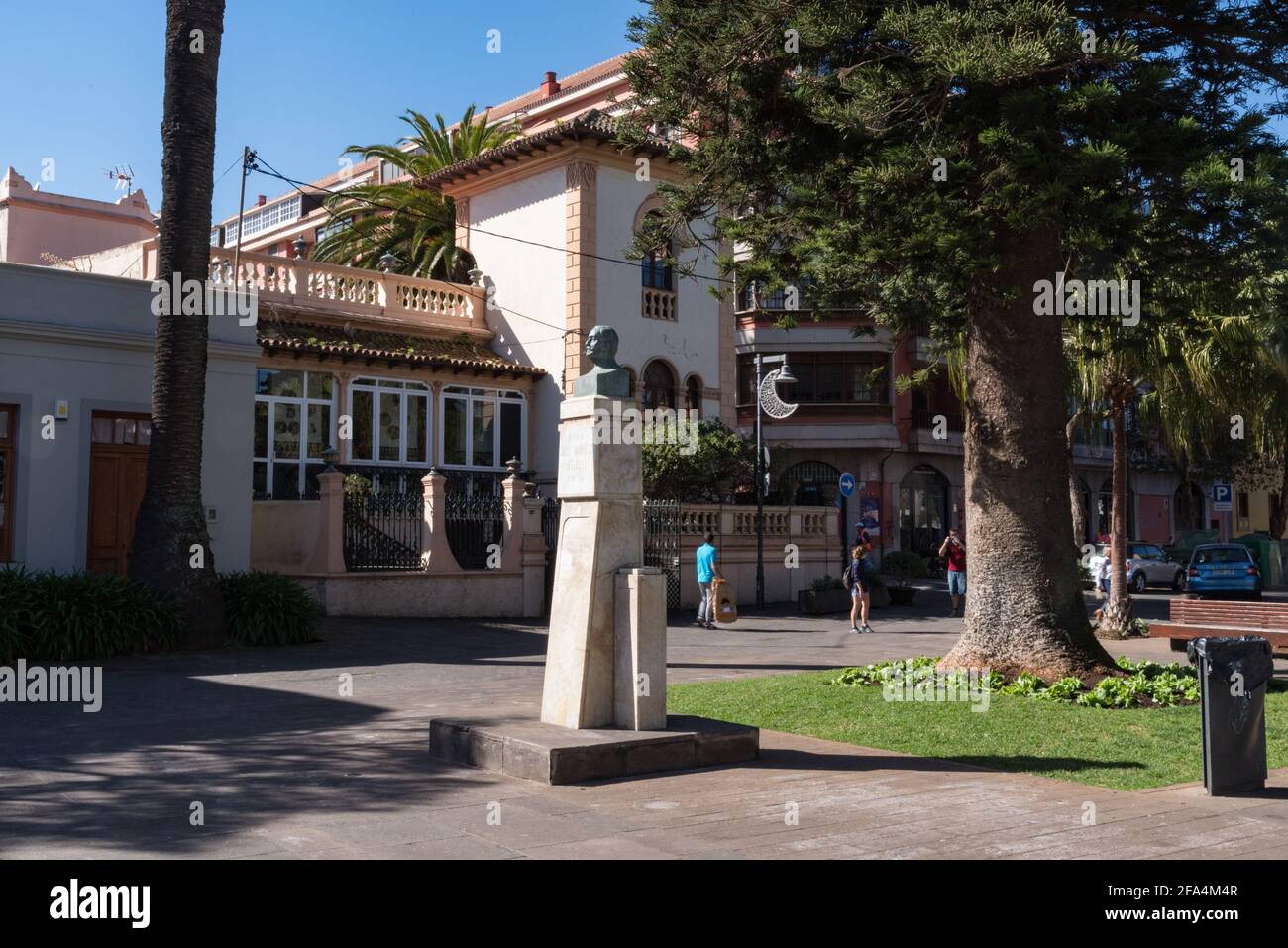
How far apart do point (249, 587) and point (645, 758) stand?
1114 cm

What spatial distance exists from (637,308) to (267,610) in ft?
47.2

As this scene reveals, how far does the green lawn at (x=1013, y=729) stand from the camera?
857cm

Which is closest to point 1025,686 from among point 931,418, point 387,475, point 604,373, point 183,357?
point 604,373

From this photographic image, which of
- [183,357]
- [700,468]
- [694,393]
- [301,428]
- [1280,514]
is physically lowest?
[1280,514]

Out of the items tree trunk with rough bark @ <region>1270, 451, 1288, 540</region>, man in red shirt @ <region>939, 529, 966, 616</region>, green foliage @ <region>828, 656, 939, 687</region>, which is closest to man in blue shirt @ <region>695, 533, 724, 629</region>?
man in red shirt @ <region>939, 529, 966, 616</region>

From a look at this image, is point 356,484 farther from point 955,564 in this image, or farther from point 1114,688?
point 1114,688

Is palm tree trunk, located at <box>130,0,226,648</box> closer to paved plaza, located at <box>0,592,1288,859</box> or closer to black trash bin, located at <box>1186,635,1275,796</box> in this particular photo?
paved plaza, located at <box>0,592,1288,859</box>

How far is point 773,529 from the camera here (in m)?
28.0

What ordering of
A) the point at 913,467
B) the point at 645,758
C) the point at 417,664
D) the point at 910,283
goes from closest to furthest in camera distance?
1. the point at 645,758
2. the point at 910,283
3. the point at 417,664
4. the point at 913,467

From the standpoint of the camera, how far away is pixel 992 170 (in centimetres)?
1093

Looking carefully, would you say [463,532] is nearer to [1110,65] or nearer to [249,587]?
[249,587]

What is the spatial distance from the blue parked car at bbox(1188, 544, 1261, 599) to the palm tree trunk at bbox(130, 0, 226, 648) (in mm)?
24296

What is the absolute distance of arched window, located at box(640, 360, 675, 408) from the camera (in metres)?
29.6
